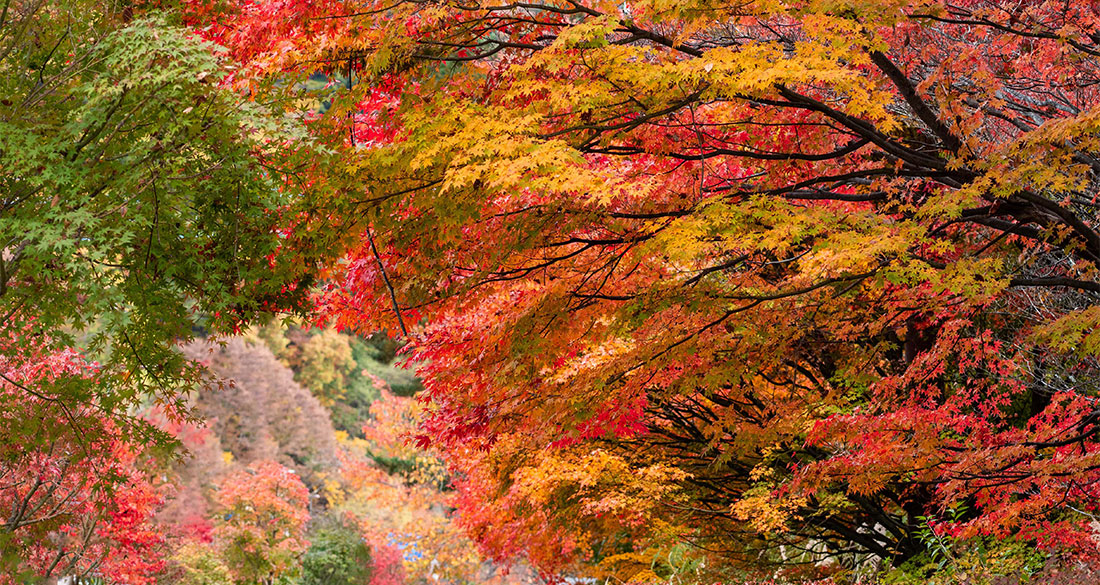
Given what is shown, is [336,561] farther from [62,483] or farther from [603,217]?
[603,217]

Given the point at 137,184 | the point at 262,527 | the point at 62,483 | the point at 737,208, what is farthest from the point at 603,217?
the point at 262,527

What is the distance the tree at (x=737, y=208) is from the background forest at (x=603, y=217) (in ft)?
0.13

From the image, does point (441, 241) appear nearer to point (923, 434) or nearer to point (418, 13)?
point (418, 13)

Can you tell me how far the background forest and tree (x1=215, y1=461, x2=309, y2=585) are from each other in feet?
27.6

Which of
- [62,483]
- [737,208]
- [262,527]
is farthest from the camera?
[262,527]

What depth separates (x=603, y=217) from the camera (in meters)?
6.79

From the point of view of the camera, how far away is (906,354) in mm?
9867

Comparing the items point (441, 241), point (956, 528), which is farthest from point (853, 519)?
point (441, 241)

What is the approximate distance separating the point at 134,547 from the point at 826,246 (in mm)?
12814

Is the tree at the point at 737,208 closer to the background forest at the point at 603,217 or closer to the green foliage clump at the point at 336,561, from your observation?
the background forest at the point at 603,217

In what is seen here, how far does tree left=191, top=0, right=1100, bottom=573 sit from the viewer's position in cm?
584

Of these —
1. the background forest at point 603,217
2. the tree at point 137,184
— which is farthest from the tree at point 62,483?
the tree at point 137,184

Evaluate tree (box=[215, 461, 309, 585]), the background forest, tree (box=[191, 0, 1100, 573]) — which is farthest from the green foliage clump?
tree (box=[191, 0, 1100, 573])

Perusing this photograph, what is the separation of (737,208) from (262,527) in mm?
16382
